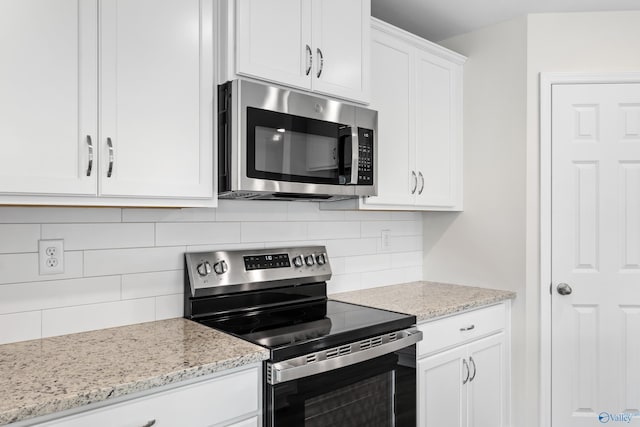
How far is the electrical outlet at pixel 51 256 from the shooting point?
5.19 ft

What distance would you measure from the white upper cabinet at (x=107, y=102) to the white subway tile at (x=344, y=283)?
0.98 meters

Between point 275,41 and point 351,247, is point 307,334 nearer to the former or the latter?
point 351,247

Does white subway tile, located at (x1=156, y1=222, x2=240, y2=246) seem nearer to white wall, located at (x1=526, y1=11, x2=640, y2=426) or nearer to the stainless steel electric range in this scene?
the stainless steel electric range

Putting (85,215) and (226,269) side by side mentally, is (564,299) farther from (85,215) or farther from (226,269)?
(85,215)

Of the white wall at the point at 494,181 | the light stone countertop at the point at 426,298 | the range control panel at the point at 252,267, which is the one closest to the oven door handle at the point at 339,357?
the light stone countertop at the point at 426,298

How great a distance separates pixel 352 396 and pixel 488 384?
1118 mm

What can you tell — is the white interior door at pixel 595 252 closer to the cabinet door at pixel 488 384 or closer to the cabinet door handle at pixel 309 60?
the cabinet door at pixel 488 384

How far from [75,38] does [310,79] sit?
86 centimetres

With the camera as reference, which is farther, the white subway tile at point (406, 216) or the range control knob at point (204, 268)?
the white subway tile at point (406, 216)

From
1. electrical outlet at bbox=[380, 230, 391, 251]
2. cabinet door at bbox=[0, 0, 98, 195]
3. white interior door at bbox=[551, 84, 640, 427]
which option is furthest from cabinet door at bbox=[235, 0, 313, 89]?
white interior door at bbox=[551, 84, 640, 427]

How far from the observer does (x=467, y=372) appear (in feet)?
7.71

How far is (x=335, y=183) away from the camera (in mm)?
1995

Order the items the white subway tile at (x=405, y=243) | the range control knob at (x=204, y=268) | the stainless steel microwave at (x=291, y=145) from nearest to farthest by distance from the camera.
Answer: the stainless steel microwave at (x=291, y=145)
the range control knob at (x=204, y=268)
the white subway tile at (x=405, y=243)

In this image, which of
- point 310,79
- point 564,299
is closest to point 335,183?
point 310,79
